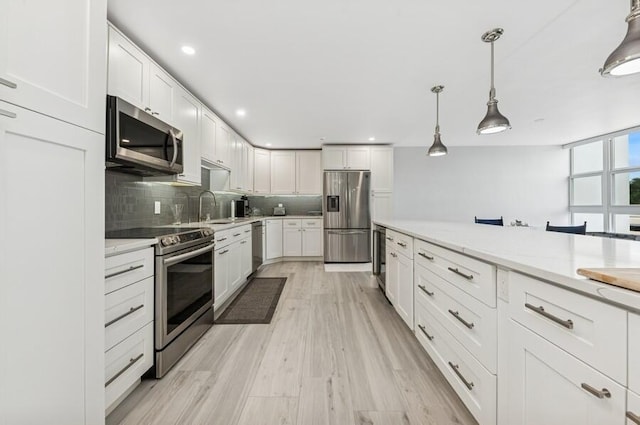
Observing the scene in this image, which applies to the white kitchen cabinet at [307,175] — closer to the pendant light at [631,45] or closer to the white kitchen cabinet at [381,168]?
the white kitchen cabinet at [381,168]

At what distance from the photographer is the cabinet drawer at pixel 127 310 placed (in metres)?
1.30

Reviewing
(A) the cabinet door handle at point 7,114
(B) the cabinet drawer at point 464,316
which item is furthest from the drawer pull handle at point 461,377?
(A) the cabinet door handle at point 7,114

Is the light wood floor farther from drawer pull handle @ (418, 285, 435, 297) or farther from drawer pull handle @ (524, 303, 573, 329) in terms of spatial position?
drawer pull handle @ (524, 303, 573, 329)

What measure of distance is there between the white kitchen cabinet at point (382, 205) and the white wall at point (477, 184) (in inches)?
32.9

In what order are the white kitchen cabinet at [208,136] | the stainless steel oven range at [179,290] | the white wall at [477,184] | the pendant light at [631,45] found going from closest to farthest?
the pendant light at [631,45] → the stainless steel oven range at [179,290] → the white kitchen cabinet at [208,136] → the white wall at [477,184]

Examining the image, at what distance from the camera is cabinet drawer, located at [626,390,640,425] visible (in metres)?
0.59

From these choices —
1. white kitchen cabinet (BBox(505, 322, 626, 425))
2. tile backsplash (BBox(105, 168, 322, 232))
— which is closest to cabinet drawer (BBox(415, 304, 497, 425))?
white kitchen cabinet (BBox(505, 322, 626, 425))

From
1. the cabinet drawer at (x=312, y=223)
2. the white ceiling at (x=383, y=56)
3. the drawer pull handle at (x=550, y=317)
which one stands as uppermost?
the white ceiling at (x=383, y=56)

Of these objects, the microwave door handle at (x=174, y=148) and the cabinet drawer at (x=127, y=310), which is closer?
the cabinet drawer at (x=127, y=310)

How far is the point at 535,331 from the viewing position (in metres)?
0.89

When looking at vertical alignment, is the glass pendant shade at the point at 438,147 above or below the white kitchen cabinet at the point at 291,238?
above

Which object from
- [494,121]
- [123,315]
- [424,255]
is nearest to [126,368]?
[123,315]

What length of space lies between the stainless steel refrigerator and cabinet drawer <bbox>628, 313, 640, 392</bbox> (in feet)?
14.8

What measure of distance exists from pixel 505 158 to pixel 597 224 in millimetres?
2212
